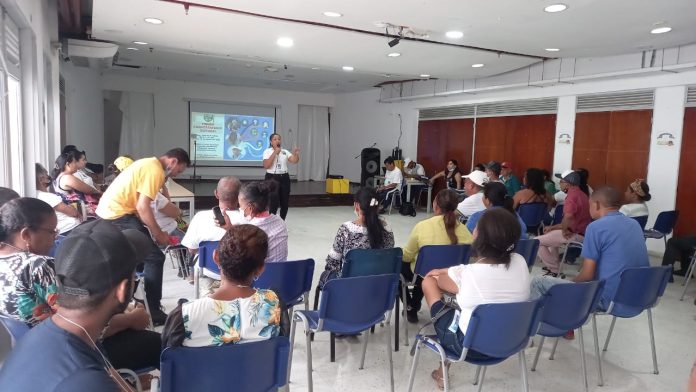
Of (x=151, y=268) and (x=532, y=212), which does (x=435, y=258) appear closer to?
(x=151, y=268)

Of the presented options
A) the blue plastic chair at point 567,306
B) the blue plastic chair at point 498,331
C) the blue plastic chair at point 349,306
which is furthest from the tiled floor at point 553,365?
the blue plastic chair at point 498,331

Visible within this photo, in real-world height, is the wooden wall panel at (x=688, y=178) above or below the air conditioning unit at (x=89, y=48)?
below

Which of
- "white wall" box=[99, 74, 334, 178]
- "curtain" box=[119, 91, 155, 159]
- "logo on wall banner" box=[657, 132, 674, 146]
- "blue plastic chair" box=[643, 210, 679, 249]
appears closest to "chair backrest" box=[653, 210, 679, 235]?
"blue plastic chair" box=[643, 210, 679, 249]

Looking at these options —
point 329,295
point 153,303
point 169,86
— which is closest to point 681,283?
point 329,295

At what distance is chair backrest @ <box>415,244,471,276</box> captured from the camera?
3.14 meters

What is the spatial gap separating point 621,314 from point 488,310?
131cm

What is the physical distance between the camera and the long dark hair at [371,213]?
119 inches

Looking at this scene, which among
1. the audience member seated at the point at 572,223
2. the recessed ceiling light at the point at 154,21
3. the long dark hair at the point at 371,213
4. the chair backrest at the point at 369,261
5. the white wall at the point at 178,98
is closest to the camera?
the chair backrest at the point at 369,261

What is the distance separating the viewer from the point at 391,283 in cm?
251

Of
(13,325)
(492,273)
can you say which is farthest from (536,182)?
(13,325)

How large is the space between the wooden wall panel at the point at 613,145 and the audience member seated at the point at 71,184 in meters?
6.97

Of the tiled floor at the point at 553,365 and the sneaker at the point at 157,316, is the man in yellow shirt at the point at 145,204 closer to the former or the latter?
the sneaker at the point at 157,316

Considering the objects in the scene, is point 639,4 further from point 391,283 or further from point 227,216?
point 227,216

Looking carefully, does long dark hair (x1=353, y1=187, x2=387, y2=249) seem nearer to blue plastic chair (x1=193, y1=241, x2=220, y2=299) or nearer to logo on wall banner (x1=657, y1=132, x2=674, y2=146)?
blue plastic chair (x1=193, y1=241, x2=220, y2=299)
